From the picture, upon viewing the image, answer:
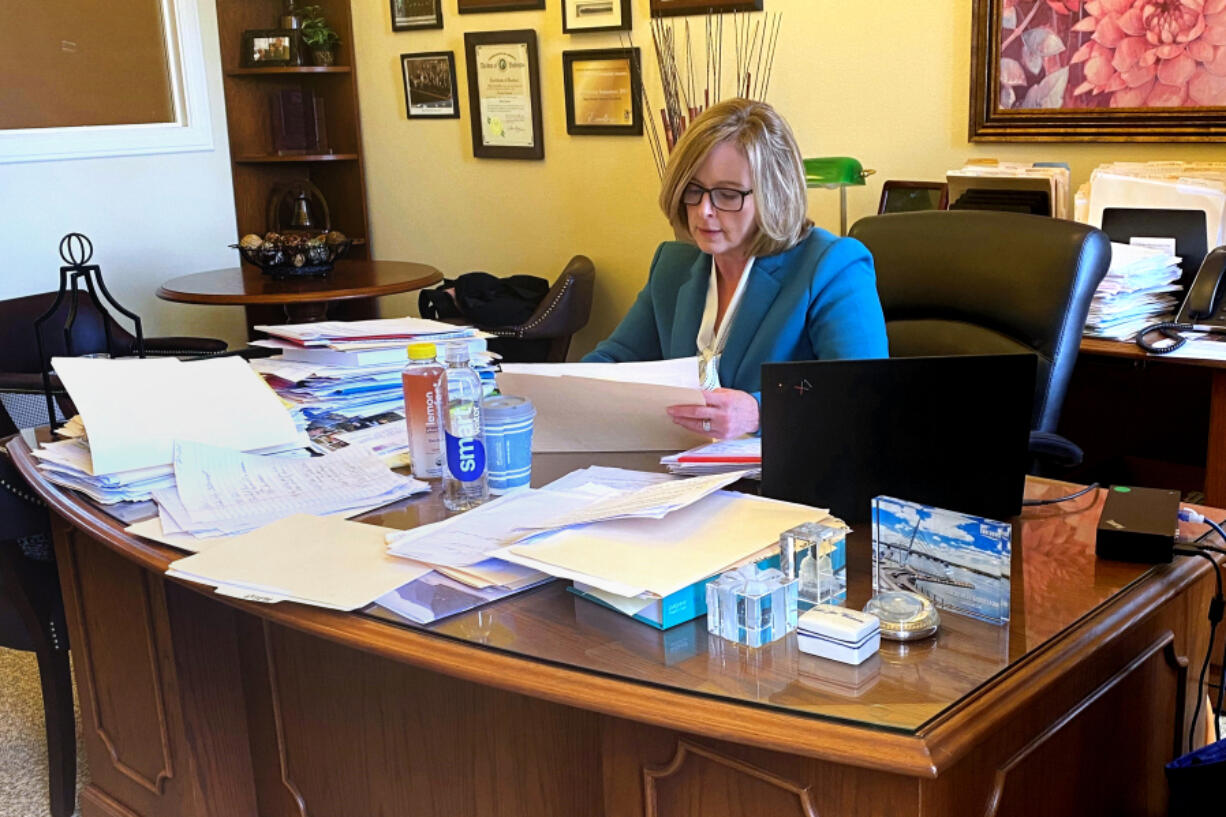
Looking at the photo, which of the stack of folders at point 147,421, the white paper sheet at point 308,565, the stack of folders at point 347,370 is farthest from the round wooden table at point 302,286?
the white paper sheet at point 308,565

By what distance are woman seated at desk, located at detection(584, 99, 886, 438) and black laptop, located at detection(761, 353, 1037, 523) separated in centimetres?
63

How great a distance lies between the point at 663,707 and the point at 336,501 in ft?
2.35

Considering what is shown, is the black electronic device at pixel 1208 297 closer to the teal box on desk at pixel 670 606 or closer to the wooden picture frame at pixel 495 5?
the teal box on desk at pixel 670 606

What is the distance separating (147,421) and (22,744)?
1.29 metres

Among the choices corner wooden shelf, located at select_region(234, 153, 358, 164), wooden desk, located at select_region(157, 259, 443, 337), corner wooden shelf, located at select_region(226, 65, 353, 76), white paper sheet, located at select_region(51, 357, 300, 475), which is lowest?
wooden desk, located at select_region(157, 259, 443, 337)

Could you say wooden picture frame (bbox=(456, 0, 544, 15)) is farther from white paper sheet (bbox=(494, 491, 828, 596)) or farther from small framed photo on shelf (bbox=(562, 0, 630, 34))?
white paper sheet (bbox=(494, 491, 828, 596))

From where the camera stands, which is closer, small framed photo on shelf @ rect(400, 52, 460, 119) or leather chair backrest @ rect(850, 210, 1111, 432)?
leather chair backrest @ rect(850, 210, 1111, 432)

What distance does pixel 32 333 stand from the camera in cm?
379

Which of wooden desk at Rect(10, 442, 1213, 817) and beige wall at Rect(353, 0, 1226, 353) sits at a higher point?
beige wall at Rect(353, 0, 1226, 353)

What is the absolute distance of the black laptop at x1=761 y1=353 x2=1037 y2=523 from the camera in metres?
1.39

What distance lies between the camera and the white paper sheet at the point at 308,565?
1.35 metres

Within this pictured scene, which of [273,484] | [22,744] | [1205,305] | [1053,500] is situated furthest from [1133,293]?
[22,744]

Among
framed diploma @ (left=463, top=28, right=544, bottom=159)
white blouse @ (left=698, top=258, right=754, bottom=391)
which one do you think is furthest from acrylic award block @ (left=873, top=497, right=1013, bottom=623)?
framed diploma @ (left=463, top=28, right=544, bottom=159)

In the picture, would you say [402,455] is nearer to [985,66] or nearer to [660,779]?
[660,779]
